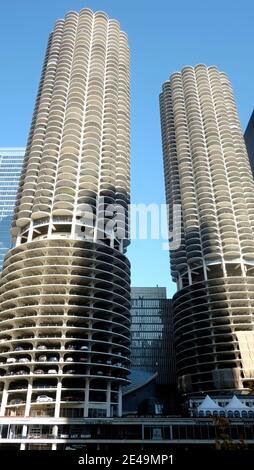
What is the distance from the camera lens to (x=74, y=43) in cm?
14562

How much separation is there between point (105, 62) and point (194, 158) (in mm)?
46205

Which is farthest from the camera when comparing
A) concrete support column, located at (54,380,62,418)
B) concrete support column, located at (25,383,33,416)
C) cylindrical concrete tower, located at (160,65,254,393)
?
cylindrical concrete tower, located at (160,65,254,393)

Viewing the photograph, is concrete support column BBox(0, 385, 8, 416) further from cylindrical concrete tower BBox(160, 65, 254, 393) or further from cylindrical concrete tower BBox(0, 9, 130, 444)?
cylindrical concrete tower BBox(160, 65, 254, 393)

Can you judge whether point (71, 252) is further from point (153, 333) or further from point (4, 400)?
point (153, 333)

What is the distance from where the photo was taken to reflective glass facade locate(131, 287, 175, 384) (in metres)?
142

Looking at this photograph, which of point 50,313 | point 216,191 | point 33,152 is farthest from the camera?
point 216,191

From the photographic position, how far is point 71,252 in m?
101

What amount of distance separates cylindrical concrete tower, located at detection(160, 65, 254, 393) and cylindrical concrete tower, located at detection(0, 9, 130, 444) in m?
25.4

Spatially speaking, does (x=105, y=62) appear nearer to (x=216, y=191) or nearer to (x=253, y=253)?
(x=216, y=191)

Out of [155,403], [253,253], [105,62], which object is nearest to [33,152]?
[105,62]

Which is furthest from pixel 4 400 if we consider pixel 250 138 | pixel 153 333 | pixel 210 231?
pixel 250 138

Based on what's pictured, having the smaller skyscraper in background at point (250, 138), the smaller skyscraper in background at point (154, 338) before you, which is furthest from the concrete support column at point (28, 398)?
the smaller skyscraper in background at point (250, 138)

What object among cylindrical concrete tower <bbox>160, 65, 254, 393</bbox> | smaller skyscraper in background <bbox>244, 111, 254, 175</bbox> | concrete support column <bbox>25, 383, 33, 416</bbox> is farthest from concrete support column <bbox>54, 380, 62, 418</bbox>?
smaller skyscraper in background <bbox>244, 111, 254, 175</bbox>

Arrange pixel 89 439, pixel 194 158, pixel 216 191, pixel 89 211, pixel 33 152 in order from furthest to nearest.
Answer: pixel 194 158 → pixel 216 191 → pixel 33 152 → pixel 89 211 → pixel 89 439
